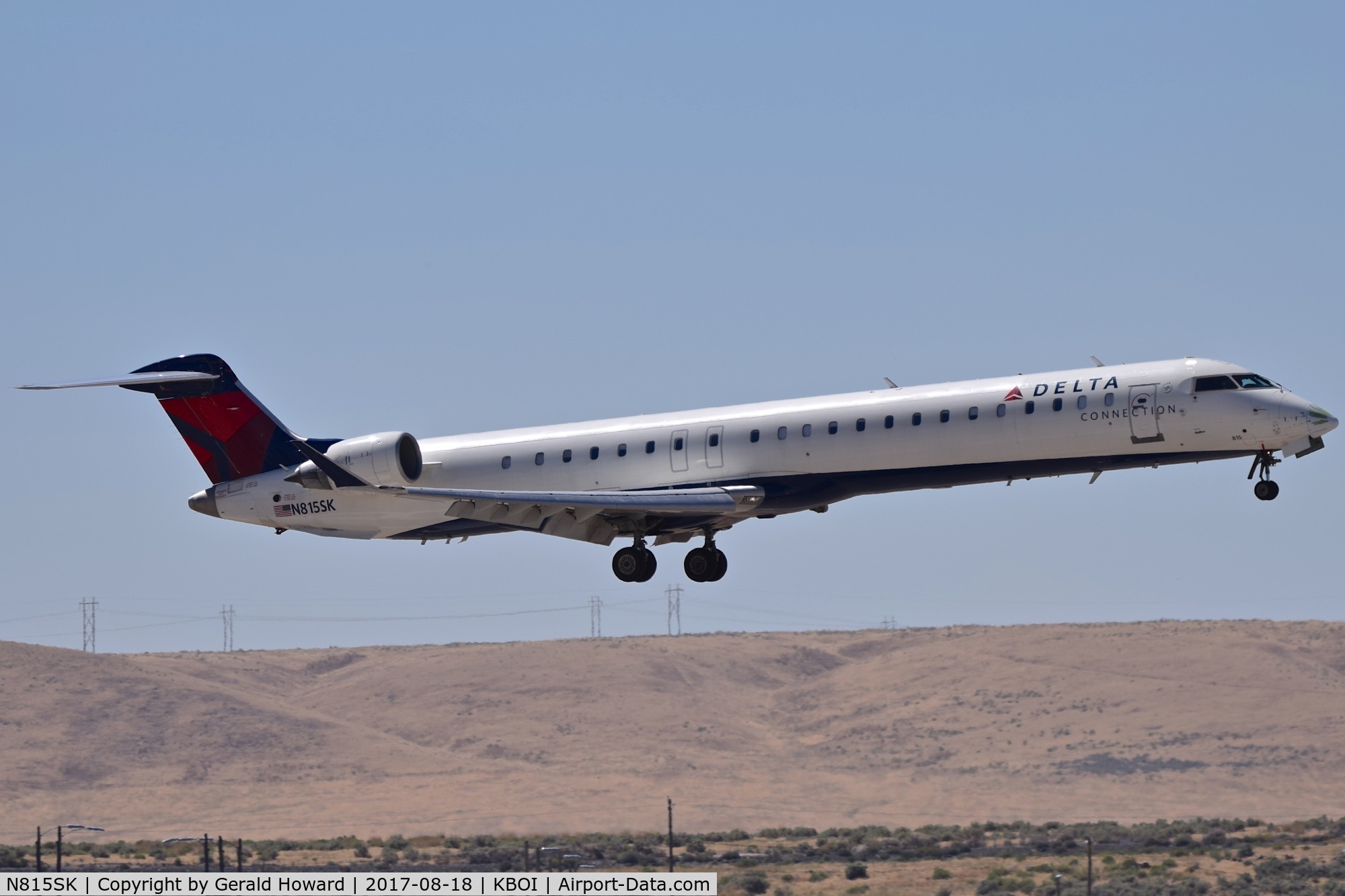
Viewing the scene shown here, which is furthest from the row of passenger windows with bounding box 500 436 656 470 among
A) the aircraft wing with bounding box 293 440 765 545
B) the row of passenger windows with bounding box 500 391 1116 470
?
the aircraft wing with bounding box 293 440 765 545

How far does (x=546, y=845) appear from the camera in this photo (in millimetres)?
61844

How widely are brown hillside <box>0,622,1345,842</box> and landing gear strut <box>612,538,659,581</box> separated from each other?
36969 millimetres

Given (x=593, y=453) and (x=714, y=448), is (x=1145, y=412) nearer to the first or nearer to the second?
(x=714, y=448)

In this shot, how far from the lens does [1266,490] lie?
35.9m

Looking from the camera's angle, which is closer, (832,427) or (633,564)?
(832,427)

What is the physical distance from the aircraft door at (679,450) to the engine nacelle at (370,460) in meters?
5.97

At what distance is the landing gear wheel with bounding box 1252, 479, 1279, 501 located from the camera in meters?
35.9

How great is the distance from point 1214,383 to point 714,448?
10.3 metres

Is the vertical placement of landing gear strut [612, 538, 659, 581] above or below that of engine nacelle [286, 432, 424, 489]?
below

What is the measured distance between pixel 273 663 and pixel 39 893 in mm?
72465

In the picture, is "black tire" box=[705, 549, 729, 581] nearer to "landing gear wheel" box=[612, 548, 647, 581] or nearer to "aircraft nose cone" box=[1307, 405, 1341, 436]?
"landing gear wheel" box=[612, 548, 647, 581]

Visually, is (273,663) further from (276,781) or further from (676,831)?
(676,831)

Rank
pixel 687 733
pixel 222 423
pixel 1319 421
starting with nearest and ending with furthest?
pixel 1319 421 < pixel 222 423 < pixel 687 733

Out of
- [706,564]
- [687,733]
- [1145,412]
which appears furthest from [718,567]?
[687,733]
